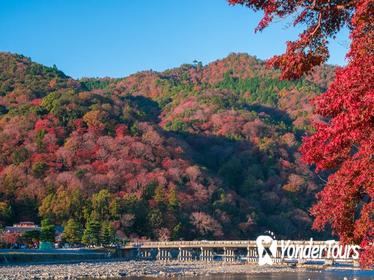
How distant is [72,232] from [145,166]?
19501 mm

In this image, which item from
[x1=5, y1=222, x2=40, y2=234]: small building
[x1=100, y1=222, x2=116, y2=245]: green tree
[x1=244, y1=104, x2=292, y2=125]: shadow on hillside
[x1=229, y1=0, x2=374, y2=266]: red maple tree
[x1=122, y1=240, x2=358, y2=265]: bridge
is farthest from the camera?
[x1=244, y1=104, x2=292, y2=125]: shadow on hillside

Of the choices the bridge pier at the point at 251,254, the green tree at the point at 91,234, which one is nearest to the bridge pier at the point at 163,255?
the bridge pier at the point at 251,254

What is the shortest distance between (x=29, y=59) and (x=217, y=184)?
62169mm

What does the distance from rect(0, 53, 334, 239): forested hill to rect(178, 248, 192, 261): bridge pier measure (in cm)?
147

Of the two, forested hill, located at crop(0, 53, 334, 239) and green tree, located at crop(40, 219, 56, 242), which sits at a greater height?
forested hill, located at crop(0, 53, 334, 239)

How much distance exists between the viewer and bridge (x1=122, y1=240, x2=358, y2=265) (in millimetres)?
57000

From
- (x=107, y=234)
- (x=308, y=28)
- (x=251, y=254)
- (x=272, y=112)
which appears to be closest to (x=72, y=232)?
(x=107, y=234)

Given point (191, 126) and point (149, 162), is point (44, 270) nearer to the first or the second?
point (149, 162)

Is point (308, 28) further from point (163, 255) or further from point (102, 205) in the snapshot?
point (163, 255)

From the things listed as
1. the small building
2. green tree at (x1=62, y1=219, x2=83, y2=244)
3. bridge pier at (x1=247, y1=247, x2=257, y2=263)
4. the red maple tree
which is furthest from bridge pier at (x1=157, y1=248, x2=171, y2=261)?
the red maple tree

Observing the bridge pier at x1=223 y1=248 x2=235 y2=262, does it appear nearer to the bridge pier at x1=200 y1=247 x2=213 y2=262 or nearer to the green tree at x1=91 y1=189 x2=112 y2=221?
the bridge pier at x1=200 y1=247 x2=213 y2=262

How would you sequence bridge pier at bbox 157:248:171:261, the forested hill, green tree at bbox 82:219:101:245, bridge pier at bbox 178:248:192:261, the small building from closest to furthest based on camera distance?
the small building < green tree at bbox 82:219:101:245 < the forested hill < bridge pier at bbox 157:248:171:261 < bridge pier at bbox 178:248:192:261

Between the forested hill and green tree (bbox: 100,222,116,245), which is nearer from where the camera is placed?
green tree (bbox: 100,222,116,245)

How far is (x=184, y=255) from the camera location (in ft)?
208
